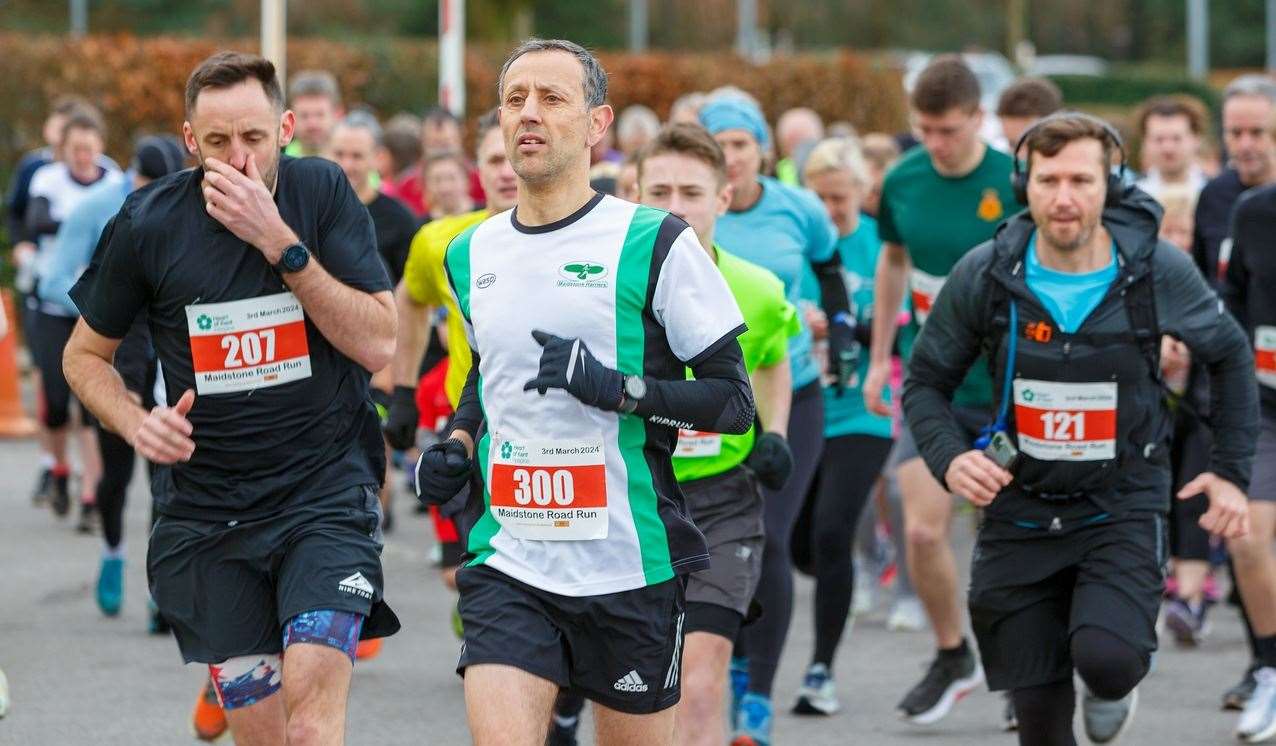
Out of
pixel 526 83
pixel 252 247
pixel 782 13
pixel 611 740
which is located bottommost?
pixel 611 740

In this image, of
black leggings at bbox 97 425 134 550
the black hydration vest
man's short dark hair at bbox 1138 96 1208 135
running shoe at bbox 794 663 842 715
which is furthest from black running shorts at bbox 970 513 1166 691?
man's short dark hair at bbox 1138 96 1208 135

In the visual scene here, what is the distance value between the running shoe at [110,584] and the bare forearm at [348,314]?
4534 mm

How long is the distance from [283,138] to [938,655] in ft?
11.8

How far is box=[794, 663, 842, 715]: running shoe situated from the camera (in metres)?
7.83

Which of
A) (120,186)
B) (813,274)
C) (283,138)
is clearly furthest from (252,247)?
(120,186)

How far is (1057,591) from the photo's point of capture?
5812 mm

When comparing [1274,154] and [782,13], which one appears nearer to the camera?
[1274,154]

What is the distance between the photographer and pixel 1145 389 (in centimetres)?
575

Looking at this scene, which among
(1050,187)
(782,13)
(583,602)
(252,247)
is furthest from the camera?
(782,13)

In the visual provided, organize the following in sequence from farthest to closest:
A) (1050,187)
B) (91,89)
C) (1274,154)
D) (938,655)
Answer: (91,89), (1274,154), (938,655), (1050,187)

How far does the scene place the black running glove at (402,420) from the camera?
23.4ft

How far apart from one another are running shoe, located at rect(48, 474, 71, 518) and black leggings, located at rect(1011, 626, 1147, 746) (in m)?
8.16

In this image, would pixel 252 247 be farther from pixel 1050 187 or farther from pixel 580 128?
pixel 1050 187

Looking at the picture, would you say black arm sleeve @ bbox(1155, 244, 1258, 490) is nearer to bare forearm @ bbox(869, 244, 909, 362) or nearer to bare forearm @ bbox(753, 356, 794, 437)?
bare forearm @ bbox(753, 356, 794, 437)
